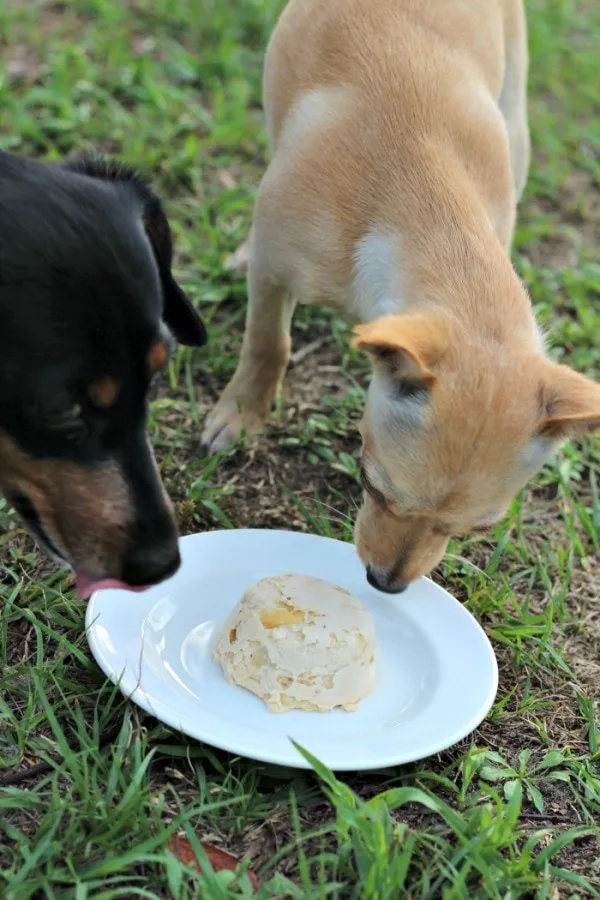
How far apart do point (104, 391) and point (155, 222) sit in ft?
2.33

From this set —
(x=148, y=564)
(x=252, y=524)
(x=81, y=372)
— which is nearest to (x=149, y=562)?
(x=148, y=564)

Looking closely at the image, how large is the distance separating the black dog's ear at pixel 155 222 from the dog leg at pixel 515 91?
2.00 metres

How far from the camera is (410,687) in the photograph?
2768 mm

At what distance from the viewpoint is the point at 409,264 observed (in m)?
3.07

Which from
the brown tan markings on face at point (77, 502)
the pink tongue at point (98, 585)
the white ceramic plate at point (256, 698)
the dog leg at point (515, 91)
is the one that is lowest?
the white ceramic plate at point (256, 698)

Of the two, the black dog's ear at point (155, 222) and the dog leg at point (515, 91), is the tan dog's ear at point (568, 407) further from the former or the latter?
the dog leg at point (515, 91)

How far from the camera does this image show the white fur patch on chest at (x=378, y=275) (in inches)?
122

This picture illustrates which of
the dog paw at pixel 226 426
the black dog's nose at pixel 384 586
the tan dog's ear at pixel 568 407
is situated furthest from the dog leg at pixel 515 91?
the black dog's nose at pixel 384 586

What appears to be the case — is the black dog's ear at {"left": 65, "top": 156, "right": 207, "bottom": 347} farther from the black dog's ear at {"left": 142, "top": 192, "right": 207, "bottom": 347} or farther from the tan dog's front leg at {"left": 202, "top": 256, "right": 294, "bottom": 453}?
the tan dog's front leg at {"left": 202, "top": 256, "right": 294, "bottom": 453}

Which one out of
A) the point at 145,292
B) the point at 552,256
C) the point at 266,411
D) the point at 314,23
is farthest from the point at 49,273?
the point at 552,256

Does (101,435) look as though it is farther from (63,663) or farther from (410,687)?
(410,687)

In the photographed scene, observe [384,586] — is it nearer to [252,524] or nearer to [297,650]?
[297,650]

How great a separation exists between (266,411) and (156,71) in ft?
8.50

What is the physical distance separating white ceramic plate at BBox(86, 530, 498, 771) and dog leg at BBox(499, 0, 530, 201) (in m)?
2.16
